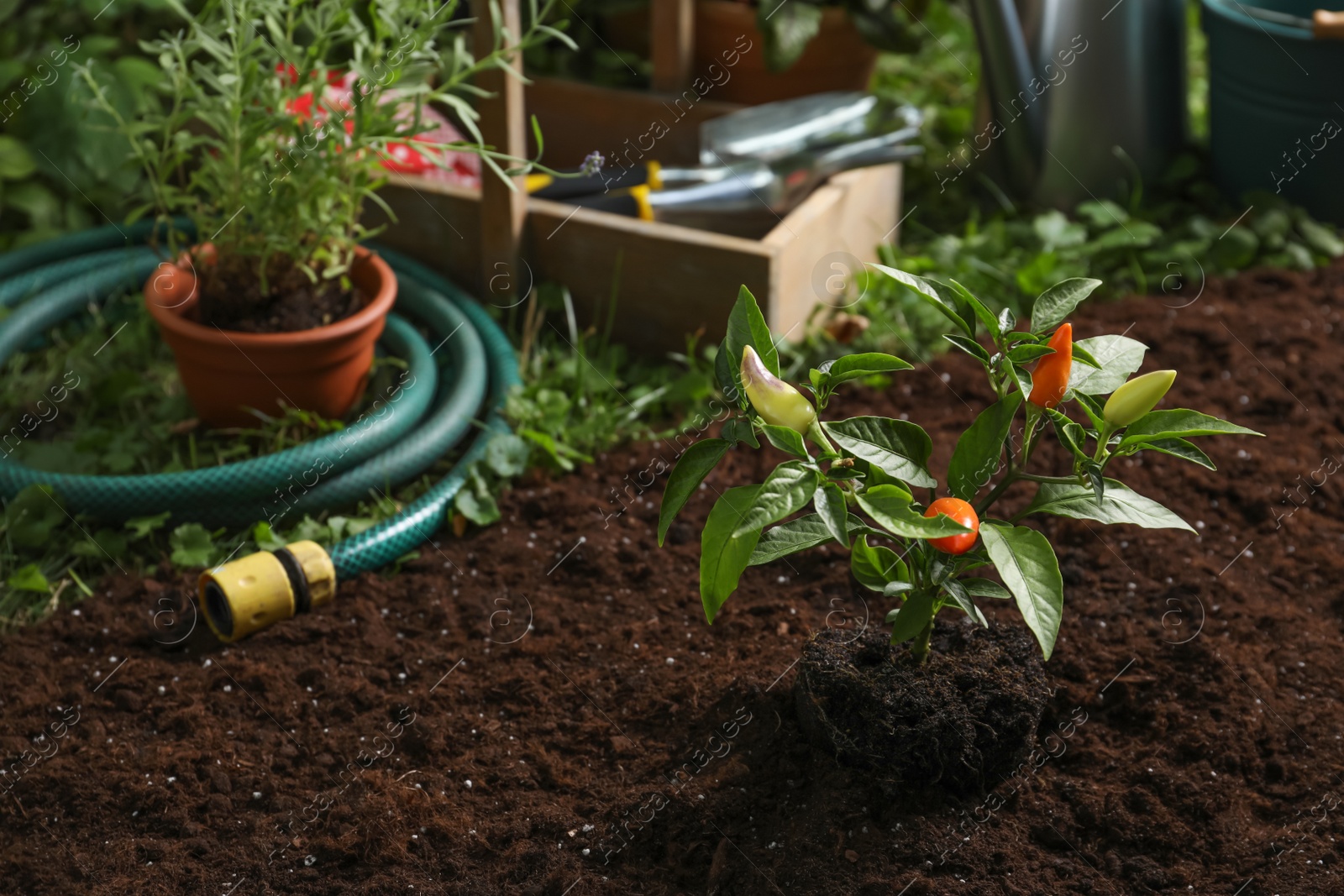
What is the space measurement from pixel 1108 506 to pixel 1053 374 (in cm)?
15

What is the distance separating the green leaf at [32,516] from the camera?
6.12ft

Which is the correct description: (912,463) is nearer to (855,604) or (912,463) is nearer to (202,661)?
(855,604)

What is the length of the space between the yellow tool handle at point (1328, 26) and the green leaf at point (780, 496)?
1942 mm

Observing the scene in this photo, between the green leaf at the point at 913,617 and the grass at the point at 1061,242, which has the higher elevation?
the green leaf at the point at 913,617

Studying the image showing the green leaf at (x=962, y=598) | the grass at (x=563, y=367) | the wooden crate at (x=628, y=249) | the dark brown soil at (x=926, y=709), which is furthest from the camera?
the wooden crate at (x=628, y=249)

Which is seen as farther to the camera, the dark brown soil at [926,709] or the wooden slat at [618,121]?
the wooden slat at [618,121]

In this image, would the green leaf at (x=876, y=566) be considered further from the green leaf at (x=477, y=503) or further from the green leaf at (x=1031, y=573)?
the green leaf at (x=477, y=503)

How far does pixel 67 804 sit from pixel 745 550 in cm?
95

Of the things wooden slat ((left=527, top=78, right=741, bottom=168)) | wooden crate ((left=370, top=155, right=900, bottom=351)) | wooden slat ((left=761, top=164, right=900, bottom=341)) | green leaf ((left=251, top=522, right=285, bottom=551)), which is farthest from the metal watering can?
green leaf ((left=251, top=522, right=285, bottom=551))

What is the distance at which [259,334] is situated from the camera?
1930mm

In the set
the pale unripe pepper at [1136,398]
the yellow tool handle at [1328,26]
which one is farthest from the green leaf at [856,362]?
the yellow tool handle at [1328,26]

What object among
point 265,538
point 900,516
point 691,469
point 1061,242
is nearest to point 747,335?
point 691,469

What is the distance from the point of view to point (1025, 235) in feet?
8.59

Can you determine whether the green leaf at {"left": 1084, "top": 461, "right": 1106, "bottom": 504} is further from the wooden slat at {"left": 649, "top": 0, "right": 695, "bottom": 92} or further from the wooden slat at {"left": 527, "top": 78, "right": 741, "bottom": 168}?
the wooden slat at {"left": 649, "top": 0, "right": 695, "bottom": 92}
